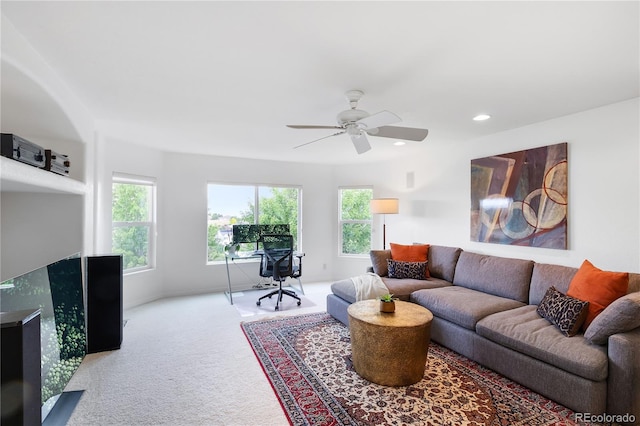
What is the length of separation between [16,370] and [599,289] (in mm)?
3645

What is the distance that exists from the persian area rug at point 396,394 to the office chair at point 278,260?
151cm

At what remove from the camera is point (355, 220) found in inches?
241

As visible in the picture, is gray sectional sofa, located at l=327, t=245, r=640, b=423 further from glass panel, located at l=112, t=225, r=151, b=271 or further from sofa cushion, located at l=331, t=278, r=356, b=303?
glass panel, located at l=112, t=225, r=151, b=271

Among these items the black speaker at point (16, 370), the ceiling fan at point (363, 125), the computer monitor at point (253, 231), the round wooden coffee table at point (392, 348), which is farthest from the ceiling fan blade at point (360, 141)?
the computer monitor at point (253, 231)

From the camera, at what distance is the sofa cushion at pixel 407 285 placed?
361cm

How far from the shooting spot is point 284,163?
232 inches

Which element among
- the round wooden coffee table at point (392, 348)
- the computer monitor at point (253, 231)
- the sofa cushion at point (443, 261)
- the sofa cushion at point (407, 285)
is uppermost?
the computer monitor at point (253, 231)

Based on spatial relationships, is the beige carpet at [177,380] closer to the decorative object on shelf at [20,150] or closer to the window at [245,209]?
the decorative object on shelf at [20,150]

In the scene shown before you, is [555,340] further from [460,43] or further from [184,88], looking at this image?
[184,88]

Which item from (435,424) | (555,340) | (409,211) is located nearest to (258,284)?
(409,211)

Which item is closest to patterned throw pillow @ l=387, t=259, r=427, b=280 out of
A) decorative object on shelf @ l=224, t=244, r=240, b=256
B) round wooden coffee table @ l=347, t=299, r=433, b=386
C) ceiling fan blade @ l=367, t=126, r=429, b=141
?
round wooden coffee table @ l=347, t=299, r=433, b=386

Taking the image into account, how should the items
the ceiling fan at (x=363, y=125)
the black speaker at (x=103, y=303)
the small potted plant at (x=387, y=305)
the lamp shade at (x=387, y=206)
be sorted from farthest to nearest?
the lamp shade at (x=387, y=206), the black speaker at (x=103, y=303), the small potted plant at (x=387, y=305), the ceiling fan at (x=363, y=125)

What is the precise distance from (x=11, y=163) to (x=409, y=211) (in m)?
4.84

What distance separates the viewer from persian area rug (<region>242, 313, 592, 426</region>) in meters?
2.02
